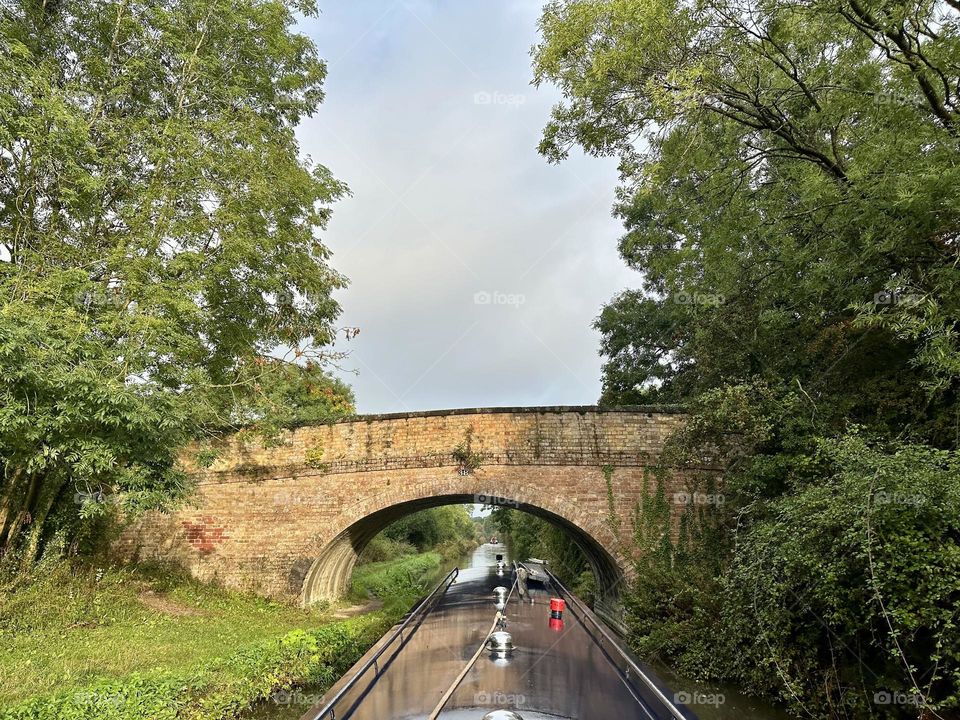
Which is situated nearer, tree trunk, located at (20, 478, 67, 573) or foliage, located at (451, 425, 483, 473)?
tree trunk, located at (20, 478, 67, 573)

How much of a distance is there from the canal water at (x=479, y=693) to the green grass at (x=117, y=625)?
1.15 metres

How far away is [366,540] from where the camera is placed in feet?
39.2

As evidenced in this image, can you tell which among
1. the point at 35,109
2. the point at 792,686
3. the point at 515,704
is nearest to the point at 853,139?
the point at 792,686

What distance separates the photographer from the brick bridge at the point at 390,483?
932 centimetres

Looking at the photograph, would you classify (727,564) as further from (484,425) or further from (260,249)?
(260,249)

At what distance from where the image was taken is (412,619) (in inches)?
237

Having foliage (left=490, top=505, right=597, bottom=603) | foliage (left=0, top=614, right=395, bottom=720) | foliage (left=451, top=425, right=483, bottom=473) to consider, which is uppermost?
foliage (left=451, top=425, right=483, bottom=473)

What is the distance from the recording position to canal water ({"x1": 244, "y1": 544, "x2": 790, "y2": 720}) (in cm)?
362

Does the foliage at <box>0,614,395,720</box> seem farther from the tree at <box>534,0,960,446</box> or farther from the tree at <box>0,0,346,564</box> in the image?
the tree at <box>534,0,960,446</box>

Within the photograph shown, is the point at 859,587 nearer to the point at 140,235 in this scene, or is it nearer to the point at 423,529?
the point at 140,235

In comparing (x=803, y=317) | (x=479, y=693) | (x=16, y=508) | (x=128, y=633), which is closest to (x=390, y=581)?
(x=128, y=633)

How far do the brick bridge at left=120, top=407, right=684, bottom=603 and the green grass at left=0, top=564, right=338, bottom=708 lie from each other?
0.64 meters

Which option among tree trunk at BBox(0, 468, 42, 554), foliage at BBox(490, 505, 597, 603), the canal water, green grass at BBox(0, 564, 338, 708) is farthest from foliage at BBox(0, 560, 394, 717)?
foliage at BBox(490, 505, 597, 603)

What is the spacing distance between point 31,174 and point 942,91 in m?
11.0
